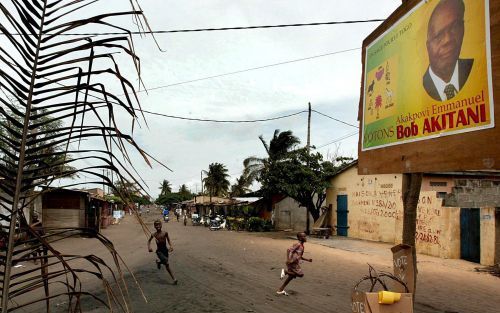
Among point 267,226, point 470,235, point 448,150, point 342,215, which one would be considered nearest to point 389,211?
point 342,215

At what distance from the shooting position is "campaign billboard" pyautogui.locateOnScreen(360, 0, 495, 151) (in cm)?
390

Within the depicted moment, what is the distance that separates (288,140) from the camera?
1560 inches

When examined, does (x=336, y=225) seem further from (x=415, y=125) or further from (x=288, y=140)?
(x=415, y=125)

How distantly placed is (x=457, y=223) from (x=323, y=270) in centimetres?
639

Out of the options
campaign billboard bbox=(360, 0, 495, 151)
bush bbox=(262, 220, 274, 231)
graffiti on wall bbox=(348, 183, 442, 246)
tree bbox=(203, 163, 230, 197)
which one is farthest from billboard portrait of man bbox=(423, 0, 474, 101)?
tree bbox=(203, 163, 230, 197)

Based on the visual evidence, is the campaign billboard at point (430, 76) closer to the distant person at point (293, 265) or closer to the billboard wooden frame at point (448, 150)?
the billboard wooden frame at point (448, 150)

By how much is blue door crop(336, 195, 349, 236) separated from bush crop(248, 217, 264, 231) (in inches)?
376

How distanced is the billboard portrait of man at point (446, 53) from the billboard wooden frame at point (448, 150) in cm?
39

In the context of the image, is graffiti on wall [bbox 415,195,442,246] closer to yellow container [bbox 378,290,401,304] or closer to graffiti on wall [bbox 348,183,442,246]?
graffiti on wall [bbox 348,183,442,246]

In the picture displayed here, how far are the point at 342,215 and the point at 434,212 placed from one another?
31.0 feet

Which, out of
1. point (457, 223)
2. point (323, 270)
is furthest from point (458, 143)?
point (457, 223)

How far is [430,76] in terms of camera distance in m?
4.61

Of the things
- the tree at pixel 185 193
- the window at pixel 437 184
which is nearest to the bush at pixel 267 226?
the window at pixel 437 184

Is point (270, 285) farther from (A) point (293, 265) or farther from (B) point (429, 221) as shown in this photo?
(B) point (429, 221)
